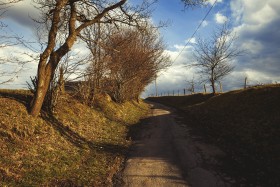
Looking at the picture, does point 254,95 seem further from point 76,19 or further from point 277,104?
point 76,19

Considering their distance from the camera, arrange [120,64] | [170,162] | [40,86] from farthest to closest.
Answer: [120,64] → [40,86] → [170,162]

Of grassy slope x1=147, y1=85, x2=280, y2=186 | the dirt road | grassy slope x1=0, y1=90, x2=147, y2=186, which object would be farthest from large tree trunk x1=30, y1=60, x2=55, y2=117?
grassy slope x1=147, y1=85, x2=280, y2=186

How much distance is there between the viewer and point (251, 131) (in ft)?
52.7

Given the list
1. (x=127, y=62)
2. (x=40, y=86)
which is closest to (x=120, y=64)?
(x=127, y=62)

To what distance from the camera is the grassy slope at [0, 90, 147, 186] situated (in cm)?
930

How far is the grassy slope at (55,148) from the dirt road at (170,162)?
803mm

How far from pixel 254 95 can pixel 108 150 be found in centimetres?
1438

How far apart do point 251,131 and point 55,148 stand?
1007 centimetres

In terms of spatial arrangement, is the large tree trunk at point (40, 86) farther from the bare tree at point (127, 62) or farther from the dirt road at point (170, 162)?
the bare tree at point (127, 62)

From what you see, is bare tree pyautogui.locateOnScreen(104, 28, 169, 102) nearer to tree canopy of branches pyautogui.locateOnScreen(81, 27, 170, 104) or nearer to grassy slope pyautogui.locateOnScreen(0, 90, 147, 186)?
tree canopy of branches pyautogui.locateOnScreen(81, 27, 170, 104)

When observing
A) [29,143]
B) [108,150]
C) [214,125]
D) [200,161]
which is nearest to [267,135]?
[200,161]

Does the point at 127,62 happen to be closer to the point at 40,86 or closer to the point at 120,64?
the point at 120,64

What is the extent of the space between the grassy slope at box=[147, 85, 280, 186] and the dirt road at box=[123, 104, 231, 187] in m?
1.11

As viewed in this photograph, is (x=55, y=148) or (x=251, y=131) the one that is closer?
(x=55, y=148)
